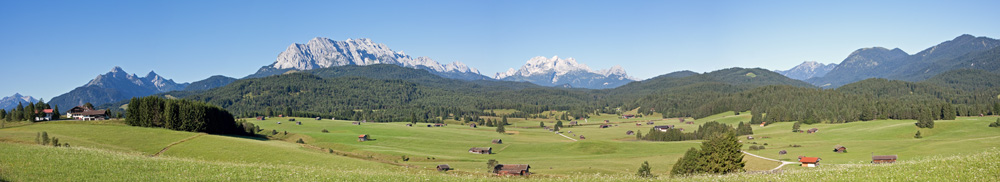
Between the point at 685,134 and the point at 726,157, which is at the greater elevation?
the point at 726,157

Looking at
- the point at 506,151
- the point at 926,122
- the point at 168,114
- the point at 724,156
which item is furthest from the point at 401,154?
the point at 926,122

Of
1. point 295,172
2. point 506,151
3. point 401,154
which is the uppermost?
point 295,172

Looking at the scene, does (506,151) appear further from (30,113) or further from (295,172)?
(30,113)

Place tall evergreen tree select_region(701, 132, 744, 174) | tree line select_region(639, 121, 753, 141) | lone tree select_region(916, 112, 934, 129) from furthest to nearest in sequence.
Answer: tree line select_region(639, 121, 753, 141) < lone tree select_region(916, 112, 934, 129) < tall evergreen tree select_region(701, 132, 744, 174)

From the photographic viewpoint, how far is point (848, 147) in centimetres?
9669

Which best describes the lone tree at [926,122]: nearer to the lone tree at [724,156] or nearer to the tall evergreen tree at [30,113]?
the lone tree at [724,156]

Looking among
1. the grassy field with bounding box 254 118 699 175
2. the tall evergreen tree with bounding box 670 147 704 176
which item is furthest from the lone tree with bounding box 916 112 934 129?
the tall evergreen tree with bounding box 670 147 704 176

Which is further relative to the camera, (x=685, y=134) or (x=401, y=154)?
(x=685, y=134)

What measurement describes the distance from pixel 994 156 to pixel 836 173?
5517 millimetres

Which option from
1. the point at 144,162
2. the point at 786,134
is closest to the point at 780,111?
the point at 786,134

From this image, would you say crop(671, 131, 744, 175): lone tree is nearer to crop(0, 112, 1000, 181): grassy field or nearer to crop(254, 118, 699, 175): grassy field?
crop(0, 112, 1000, 181): grassy field

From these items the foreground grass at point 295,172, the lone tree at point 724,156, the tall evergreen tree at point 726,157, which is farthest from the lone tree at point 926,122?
the foreground grass at point 295,172

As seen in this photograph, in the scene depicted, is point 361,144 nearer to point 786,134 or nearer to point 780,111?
point 786,134

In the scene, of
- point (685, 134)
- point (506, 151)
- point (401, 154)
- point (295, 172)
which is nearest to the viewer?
point (295, 172)
